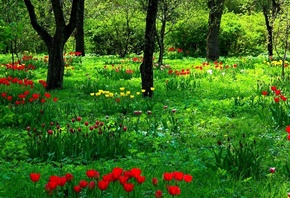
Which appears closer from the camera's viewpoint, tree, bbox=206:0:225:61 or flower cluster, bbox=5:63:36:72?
flower cluster, bbox=5:63:36:72

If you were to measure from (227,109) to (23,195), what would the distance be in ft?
15.1

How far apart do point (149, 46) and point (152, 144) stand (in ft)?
11.1

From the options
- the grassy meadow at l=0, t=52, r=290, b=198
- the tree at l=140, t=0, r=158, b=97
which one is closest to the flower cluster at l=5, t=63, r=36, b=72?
the grassy meadow at l=0, t=52, r=290, b=198

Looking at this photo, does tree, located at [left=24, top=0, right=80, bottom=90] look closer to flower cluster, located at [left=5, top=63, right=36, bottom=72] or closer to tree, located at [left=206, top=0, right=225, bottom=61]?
flower cluster, located at [left=5, top=63, right=36, bottom=72]

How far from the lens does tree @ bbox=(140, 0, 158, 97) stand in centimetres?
847

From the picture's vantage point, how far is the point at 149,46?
8609 mm

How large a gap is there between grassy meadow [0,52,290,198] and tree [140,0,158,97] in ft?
1.13

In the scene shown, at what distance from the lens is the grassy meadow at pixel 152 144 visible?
3746 mm

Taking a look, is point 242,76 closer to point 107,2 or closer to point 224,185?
point 224,185

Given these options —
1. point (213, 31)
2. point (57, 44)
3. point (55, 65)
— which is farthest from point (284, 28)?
point (55, 65)

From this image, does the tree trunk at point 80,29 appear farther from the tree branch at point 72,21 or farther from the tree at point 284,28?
the tree at point 284,28

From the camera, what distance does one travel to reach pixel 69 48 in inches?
1273

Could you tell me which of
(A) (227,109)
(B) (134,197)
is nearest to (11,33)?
(B) (134,197)

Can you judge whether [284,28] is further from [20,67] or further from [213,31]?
[20,67]
